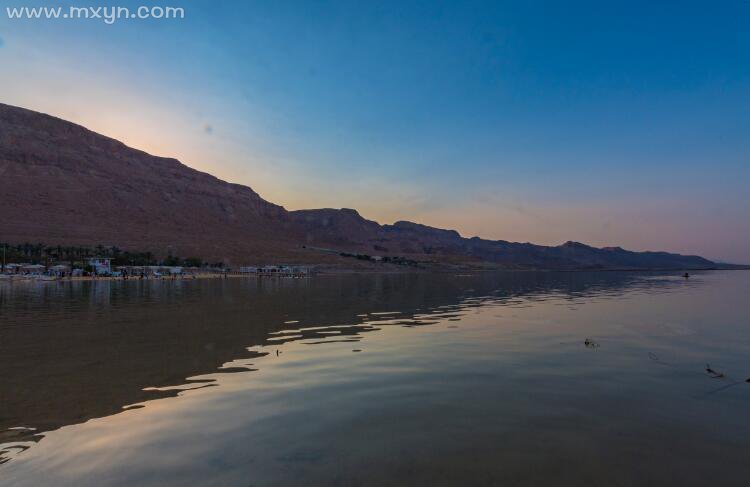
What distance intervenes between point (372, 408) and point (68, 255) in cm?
14585

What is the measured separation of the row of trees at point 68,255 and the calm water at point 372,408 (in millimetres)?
115653

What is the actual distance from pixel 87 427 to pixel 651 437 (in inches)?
499

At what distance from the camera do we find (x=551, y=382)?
14859 mm

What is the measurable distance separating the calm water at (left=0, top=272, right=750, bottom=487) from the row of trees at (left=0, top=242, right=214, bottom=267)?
379 ft

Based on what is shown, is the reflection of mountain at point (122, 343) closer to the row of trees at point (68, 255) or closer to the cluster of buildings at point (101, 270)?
the cluster of buildings at point (101, 270)

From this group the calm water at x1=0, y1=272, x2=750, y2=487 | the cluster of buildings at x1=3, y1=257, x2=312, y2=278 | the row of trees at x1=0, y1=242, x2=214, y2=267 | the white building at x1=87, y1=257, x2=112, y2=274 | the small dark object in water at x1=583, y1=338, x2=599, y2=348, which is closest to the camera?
the calm water at x1=0, y1=272, x2=750, y2=487

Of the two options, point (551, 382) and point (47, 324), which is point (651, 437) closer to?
point (551, 382)

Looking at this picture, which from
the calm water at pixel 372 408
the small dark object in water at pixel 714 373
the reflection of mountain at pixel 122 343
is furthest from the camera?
the small dark object in water at pixel 714 373

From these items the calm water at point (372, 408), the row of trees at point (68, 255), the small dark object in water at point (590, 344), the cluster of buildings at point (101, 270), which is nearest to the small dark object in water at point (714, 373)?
the calm water at point (372, 408)

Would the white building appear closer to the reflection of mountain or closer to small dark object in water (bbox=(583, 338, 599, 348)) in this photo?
the reflection of mountain

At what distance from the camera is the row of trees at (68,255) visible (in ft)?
390

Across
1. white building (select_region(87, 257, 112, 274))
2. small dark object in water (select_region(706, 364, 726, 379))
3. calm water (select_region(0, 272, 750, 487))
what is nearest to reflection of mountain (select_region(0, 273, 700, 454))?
calm water (select_region(0, 272, 750, 487))

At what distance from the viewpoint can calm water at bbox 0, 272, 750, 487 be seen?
27.6ft

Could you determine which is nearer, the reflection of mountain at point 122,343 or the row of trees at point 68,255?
the reflection of mountain at point 122,343
